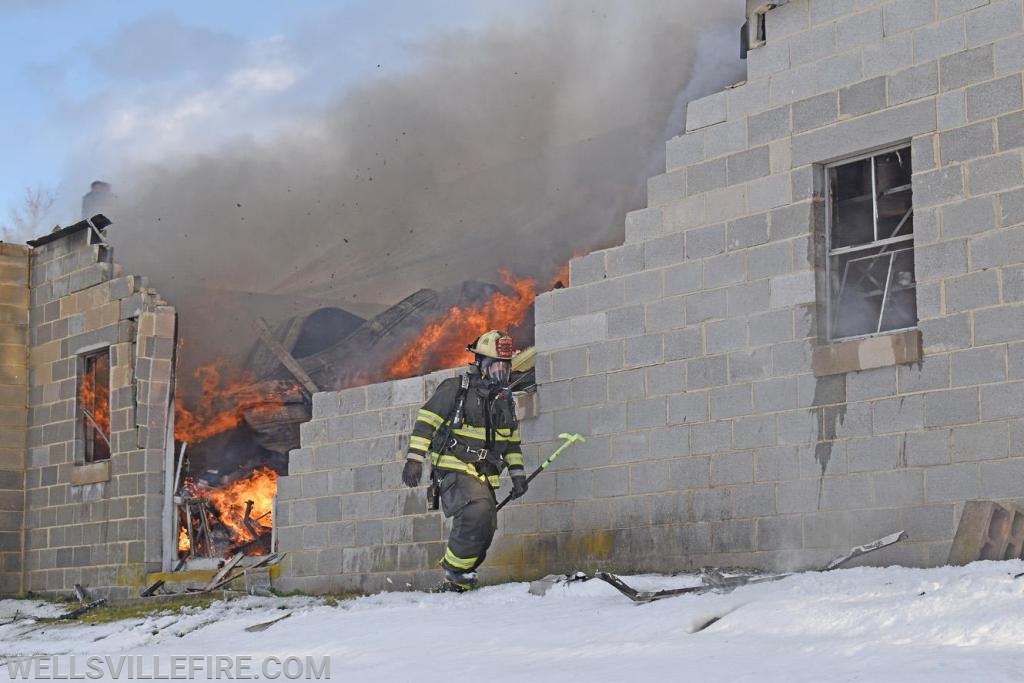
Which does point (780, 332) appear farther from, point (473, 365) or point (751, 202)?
point (473, 365)

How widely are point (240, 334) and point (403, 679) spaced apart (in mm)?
13728

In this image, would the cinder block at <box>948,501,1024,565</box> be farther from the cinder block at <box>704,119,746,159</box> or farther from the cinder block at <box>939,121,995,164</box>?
the cinder block at <box>704,119,746,159</box>

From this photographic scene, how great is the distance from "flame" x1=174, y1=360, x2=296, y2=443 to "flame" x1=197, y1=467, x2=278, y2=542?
94 centimetres

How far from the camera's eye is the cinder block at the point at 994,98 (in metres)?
9.30

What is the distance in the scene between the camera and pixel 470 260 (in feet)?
69.1

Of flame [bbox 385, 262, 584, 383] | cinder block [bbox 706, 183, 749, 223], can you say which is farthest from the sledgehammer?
flame [bbox 385, 262, 584, 383]

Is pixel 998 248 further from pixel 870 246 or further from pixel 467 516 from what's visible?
pixel 467 516

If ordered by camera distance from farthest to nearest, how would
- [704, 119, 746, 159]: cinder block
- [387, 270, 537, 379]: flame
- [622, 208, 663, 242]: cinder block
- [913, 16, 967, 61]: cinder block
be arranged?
1. [387, 270, 537, 379]: flame
2. [622, 208, 663, 242]: cinder block
3. [704, 119, 746, 159]: cinder block
4. [913, 16, 967, 61]: cinder block

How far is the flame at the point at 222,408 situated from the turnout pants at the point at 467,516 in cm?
658

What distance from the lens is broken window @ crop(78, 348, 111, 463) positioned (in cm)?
1766

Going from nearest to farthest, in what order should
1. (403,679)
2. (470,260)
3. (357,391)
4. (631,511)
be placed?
(403,679) < (631,511) < (357,391) < (470,260)

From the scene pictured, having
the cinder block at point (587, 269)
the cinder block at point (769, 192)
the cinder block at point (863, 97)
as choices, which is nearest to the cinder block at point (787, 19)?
the cinder block at point (863, 97)

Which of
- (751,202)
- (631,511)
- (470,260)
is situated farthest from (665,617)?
(470,260)

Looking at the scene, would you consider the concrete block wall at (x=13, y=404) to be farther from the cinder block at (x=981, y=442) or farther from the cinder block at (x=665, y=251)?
the cinder block at (x=981, y=442)
